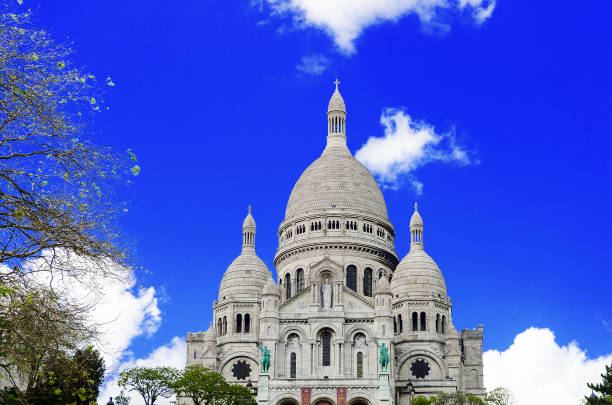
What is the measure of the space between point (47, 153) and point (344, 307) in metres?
65.2

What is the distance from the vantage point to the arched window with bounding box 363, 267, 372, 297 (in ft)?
313

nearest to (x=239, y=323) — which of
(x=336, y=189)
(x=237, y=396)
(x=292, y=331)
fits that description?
(x=292, y=331)

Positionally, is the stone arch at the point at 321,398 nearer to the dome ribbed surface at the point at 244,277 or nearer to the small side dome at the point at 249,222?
the dome ribbed surface at the point at 244,277

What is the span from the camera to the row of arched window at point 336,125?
366ft

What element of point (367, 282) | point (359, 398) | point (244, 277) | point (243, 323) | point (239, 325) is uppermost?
point (244, 277)

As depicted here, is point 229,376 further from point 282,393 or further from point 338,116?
point 338,116

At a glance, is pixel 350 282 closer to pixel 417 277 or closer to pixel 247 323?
pixel 417 277

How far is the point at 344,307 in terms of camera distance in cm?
8444

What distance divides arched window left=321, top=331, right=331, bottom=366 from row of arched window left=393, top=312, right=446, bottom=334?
1103 cm

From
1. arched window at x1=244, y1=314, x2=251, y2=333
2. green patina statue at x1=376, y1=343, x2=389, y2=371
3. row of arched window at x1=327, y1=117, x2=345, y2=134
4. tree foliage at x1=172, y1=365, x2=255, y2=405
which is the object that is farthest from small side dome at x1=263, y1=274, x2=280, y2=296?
row of arched window at x1=327, y1=117, x2=345, y2=134

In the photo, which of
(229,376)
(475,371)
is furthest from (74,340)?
(475,371)

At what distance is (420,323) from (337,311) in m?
11.9

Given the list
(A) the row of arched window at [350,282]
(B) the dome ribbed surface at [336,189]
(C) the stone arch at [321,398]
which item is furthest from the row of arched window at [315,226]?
(C) the stone arch at [321,398]

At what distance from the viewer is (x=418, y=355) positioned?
8900 cm
